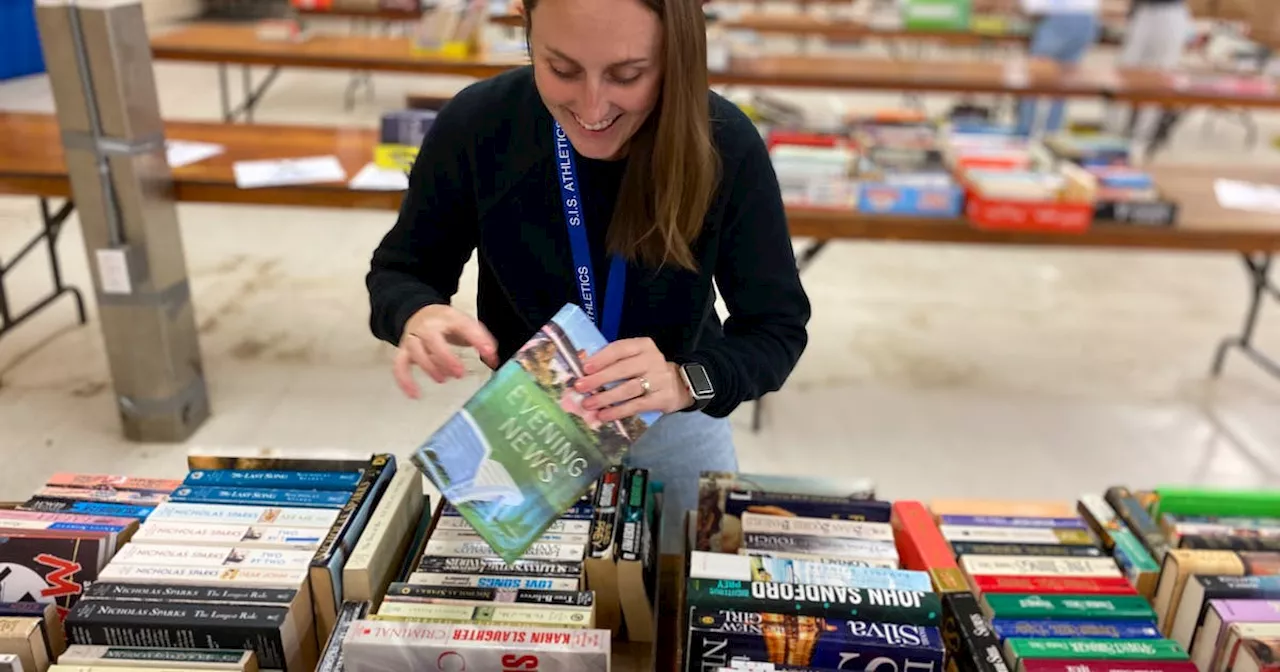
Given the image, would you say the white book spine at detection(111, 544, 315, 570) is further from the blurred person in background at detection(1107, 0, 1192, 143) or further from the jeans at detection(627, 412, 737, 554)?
the blurred person in background at detection(1107, 0, 1192, 143)

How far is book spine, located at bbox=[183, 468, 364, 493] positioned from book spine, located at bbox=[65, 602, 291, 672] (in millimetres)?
274

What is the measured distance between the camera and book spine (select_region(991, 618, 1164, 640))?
4.48 feet

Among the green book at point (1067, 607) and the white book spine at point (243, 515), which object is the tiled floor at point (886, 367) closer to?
the white book spine at point (243, 515)

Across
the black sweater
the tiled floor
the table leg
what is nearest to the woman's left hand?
the black sweater

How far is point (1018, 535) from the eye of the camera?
1609mm

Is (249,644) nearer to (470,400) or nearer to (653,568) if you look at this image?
(470,400)

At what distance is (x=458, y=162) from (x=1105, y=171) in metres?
2.70

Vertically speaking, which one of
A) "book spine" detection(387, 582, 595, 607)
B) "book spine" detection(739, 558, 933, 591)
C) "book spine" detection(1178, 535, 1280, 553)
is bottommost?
"book spine" detection(1178, 535, 1280, 553)

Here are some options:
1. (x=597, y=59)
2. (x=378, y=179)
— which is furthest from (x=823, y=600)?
(x=378, y=179)

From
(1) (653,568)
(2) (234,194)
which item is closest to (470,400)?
(1) (653,568)

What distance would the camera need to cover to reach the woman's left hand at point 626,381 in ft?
3.63

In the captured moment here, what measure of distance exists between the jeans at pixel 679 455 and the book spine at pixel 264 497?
20.4 inches

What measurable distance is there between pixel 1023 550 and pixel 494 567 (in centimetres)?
87

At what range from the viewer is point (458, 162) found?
1340mm
